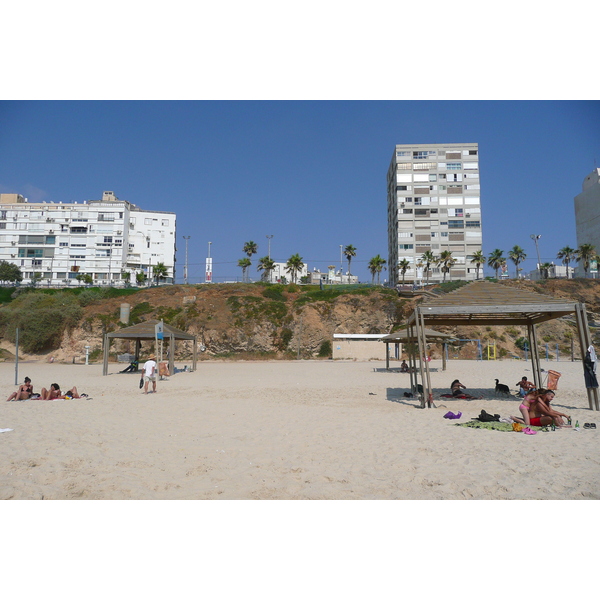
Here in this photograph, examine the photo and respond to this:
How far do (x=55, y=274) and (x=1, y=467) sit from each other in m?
80.6

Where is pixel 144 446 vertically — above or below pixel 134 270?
below

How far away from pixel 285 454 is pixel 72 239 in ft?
271

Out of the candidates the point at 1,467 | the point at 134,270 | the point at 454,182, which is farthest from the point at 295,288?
the point at 1,467

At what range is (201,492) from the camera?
491cm

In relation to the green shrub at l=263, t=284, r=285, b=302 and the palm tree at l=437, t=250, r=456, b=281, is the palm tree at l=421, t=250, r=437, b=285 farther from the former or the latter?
the green shrub at l=263, t=284, r=285, b=302

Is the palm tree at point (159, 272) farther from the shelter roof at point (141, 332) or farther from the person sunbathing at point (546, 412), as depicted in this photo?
the person sunbathing at point (546, 412)

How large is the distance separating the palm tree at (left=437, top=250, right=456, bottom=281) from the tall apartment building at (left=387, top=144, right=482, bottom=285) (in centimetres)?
163

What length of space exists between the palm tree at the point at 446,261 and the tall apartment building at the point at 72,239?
44968 mm

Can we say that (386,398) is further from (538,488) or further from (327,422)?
(538,488)

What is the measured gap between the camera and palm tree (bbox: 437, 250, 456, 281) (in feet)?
209

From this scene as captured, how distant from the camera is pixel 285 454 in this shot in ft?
21.3

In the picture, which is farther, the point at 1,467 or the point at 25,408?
the point at 25,408

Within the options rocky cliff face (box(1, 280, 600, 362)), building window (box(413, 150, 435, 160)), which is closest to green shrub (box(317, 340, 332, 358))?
rocky cliff face (box(1, 280, 600, 362))

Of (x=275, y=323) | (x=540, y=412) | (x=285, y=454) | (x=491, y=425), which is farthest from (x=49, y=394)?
(x=275, y=323)
